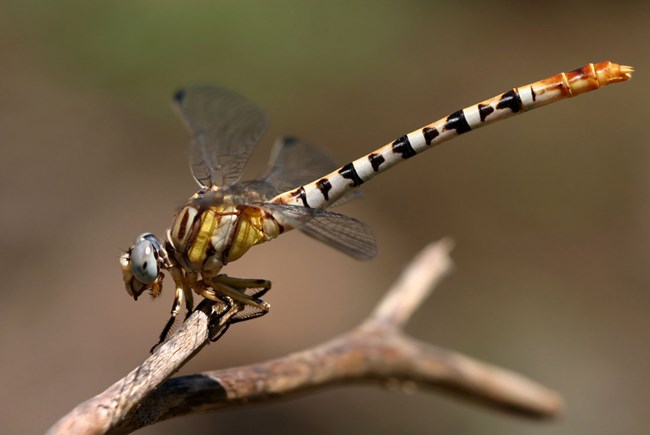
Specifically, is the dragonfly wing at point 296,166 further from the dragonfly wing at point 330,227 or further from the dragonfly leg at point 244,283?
the dragonfly leg at point 244,283

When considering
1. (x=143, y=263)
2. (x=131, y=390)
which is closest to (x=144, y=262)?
Result: (x=143, y=263)

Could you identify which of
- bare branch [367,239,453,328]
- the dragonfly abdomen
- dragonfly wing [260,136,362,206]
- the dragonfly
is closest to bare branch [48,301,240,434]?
the dragonfly

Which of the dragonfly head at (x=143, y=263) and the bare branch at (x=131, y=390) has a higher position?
the dragonfly head at (x=143, y=263)

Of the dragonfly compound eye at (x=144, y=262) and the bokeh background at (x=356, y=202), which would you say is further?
the bokeh background at (x=356, y=202)

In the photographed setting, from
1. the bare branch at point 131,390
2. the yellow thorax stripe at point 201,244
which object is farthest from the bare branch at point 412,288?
the bare branch at point 131,390

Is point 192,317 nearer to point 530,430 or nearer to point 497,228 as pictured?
point 530,430

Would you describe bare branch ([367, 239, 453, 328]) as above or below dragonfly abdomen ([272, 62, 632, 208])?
below

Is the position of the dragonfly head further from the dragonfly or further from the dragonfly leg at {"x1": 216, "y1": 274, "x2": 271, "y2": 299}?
the dragonfly leg at {"x1": 216, "y1": 274, "x2": 271, "y2": 299}

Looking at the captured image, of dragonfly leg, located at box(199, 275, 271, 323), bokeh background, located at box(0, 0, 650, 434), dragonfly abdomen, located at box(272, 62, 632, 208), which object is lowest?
dragonfly leg, located at box(199, 275, 271, 323)
